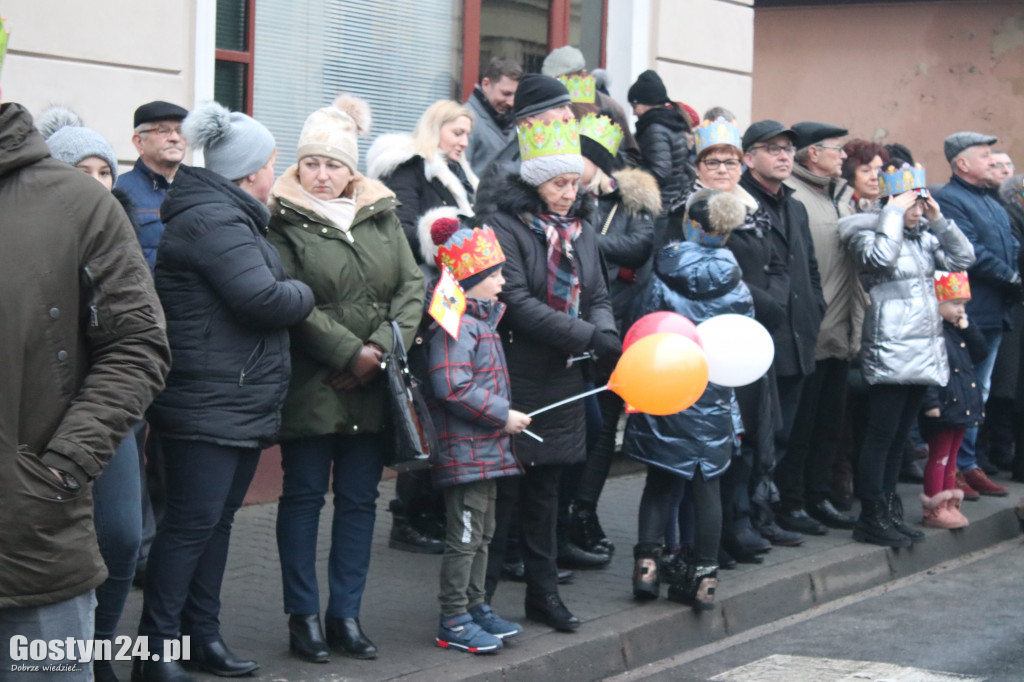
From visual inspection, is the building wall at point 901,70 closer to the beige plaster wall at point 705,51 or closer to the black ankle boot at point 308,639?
the beige plaster wall at point 705,51

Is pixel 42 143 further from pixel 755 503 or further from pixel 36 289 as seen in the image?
pixel 755 503

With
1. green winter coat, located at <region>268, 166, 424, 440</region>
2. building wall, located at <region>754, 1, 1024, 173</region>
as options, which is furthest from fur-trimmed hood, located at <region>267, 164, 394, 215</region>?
building wall, located at <region>754, 1, 1024, 173</region>

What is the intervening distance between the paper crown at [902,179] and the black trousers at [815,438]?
1064 mm

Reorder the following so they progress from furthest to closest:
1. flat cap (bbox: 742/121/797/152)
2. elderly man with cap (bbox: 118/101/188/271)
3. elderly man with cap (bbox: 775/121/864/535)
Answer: elderly man with cap (bbox: 775/121/864/535), flat cap (bbox: 742/121/797/152), elderly man with cap (bbox: 118/101/188/271)

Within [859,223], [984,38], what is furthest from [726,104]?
[984,38]

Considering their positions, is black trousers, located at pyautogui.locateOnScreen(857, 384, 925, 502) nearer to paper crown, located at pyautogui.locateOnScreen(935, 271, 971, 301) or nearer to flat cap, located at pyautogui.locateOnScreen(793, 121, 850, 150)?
paper crown, located at pyautogui.locateOnScreen(935, 271, 971, 301)

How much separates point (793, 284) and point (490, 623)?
300 centimetres

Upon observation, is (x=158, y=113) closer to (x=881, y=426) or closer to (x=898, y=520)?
(x=881, y=426)

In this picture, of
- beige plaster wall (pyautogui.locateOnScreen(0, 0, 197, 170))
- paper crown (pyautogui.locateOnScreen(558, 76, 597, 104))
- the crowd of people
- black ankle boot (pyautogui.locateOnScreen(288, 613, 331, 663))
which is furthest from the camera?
paper crown (pyautogui.locateOnScreen(558, 76, 597, 104))

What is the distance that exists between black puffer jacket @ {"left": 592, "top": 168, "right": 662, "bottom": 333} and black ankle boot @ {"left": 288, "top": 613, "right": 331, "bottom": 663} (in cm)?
243

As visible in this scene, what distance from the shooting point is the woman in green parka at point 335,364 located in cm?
515

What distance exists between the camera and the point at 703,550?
6.16m

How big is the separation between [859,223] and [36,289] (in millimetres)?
5566

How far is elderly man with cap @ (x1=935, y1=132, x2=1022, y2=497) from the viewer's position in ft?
31.0
